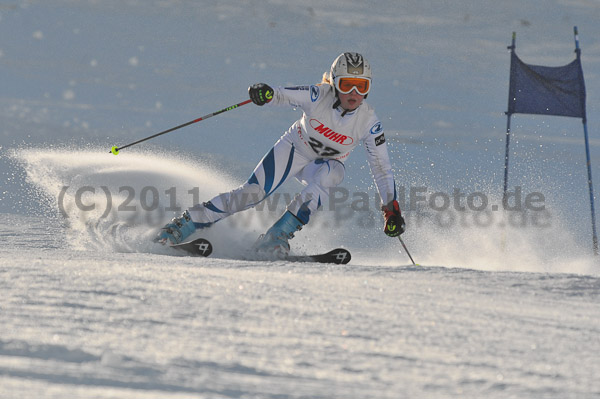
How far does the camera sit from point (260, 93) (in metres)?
5.25

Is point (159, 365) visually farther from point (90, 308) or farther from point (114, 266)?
point (114, 266)

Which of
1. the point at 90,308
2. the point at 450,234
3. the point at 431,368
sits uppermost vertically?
the point at 450,234

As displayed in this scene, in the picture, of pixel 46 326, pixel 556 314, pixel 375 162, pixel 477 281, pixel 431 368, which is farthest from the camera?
pixel 375 162

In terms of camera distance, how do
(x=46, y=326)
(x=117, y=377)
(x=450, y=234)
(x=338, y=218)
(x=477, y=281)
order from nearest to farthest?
(x=117, y=377) < (x=46, y=326) < (x=477, y=281) < (x=450, y=234) < (x=338, y=218)

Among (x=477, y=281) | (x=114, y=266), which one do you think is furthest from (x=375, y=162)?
(x=114, y=266)

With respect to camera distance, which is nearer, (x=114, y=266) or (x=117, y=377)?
(x=117, y=377)

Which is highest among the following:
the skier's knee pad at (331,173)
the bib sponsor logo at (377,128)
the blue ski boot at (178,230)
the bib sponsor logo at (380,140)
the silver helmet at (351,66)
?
the silver helmet at (351,66)

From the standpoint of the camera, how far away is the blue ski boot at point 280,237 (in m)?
5.27

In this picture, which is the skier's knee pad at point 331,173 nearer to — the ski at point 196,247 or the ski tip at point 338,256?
the ski tip at point 338,256

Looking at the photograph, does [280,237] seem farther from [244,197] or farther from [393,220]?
[393,220]

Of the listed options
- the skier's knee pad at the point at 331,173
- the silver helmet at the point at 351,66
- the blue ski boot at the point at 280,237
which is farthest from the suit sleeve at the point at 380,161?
the blue ski boot at the point at 280,237

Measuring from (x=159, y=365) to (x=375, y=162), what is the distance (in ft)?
13.0

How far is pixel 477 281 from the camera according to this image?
3346 millimetres

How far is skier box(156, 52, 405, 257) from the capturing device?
5.24m
